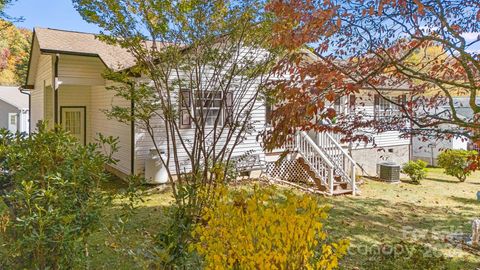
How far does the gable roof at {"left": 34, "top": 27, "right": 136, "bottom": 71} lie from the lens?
10.9 m

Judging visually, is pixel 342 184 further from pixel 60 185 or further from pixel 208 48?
pixel 60 185

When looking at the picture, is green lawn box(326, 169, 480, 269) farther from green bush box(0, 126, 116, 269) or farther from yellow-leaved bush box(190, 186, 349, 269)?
green bush box(0, 126, 116, 269)

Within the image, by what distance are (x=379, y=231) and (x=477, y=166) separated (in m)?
4.10

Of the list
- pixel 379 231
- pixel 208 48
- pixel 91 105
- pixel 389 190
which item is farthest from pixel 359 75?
pixel 91 105

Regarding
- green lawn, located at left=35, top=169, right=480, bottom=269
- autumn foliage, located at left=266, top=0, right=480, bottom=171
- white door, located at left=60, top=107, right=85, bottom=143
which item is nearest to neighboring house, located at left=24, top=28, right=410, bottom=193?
white door, located at left=60, top=107, right=85, bottom=143

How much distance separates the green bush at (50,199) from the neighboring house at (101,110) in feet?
20.6

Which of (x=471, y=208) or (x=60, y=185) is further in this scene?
(x=471, y=208)

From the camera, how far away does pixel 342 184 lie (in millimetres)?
11508

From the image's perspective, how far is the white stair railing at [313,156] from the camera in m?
11.5

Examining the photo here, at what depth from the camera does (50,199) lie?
268cm

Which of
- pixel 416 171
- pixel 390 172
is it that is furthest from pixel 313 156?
pixel 416 171

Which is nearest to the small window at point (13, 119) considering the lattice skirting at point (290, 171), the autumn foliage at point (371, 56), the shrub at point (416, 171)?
the lattice skirting at point (290, 171)

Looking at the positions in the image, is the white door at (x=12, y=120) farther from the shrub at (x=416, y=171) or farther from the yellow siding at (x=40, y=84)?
the shrub at (x=416, y=171)

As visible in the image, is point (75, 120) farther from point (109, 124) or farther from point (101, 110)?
point (101, 110)
